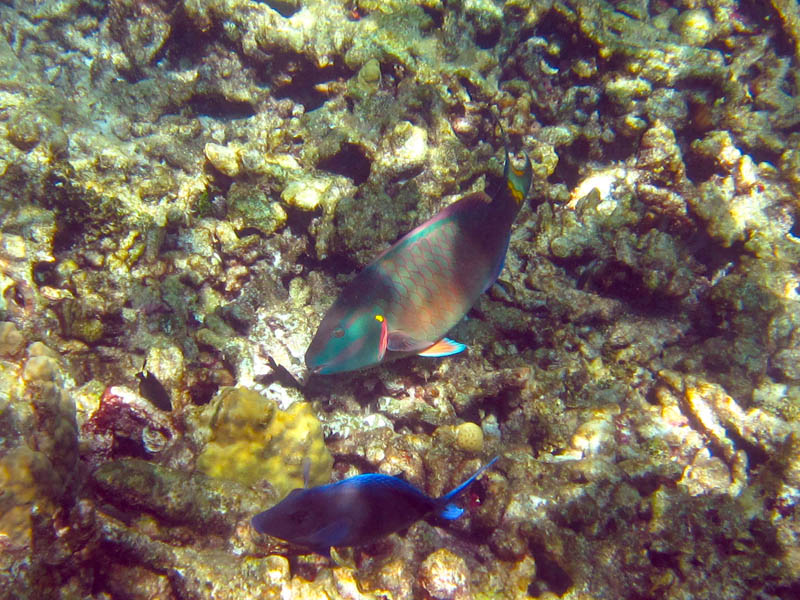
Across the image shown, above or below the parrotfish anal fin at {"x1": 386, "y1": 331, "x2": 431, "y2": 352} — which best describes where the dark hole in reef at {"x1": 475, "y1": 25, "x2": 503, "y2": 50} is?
above

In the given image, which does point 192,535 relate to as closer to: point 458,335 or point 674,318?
point 458,335

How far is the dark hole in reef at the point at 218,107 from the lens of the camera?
5.74 m

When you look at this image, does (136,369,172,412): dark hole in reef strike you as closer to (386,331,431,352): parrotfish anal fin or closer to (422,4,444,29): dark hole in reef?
(386,331,431,352): parrotfish anal fin

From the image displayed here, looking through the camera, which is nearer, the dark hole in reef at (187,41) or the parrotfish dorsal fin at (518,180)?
the parrotfish dorsal fin at (518,180)

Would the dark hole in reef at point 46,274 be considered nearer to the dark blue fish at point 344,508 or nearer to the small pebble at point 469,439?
the dark blue fish at point 344,508

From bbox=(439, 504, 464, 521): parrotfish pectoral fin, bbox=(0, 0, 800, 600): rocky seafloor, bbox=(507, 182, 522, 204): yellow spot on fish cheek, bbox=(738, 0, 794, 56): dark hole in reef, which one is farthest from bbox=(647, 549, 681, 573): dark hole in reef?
bbox=(738, 0, 794, 56): dark hole in reef

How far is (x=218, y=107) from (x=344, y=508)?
19.2ft

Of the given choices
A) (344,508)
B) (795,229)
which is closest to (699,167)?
(795,229)

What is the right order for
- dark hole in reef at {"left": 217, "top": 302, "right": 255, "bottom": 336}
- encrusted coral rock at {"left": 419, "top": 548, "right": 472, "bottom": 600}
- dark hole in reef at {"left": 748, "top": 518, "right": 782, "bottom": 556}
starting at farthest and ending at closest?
dark hole in reef at {"left": 217, "top": 302, "right": 255, "bottom": 336}, dark hole in reef at {"left": 748, "top": 518, "right": 782, "bottom": 556}, encrusted coral rock at {"left": 419, "top": 548, "right": 472, "bottom": 600}

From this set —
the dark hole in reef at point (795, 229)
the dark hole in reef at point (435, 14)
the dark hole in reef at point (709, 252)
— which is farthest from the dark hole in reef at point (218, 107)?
the dark hole in reef at point (795, 229)

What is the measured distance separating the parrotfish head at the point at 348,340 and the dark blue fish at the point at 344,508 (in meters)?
0.85

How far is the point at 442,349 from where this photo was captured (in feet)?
9.85

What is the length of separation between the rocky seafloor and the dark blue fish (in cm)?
48

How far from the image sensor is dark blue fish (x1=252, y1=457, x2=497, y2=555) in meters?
1.96
